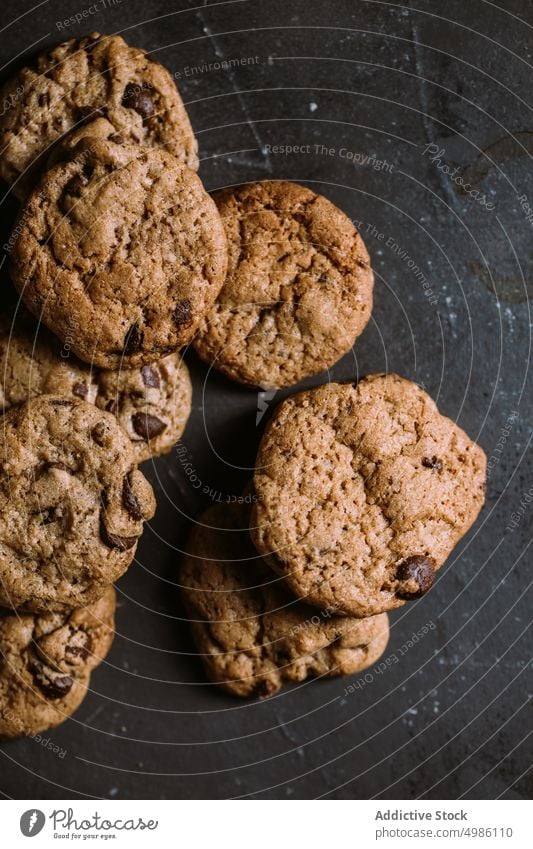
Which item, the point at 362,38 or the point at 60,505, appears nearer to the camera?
the point at 60,505

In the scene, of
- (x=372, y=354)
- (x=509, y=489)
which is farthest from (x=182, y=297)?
(x=509, y=489)

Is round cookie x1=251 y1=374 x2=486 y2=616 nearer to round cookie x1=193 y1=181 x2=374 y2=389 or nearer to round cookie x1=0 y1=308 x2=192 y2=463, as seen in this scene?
round cookie x1=193 y1=181 x2=374 y2=389

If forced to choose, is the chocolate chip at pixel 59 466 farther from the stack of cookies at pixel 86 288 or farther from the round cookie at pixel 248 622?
the round cookie at pixel 248 622

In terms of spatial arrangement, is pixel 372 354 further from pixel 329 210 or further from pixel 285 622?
pixel 285 622

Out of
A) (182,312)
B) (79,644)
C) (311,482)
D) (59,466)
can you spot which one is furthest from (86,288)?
(79,644)
